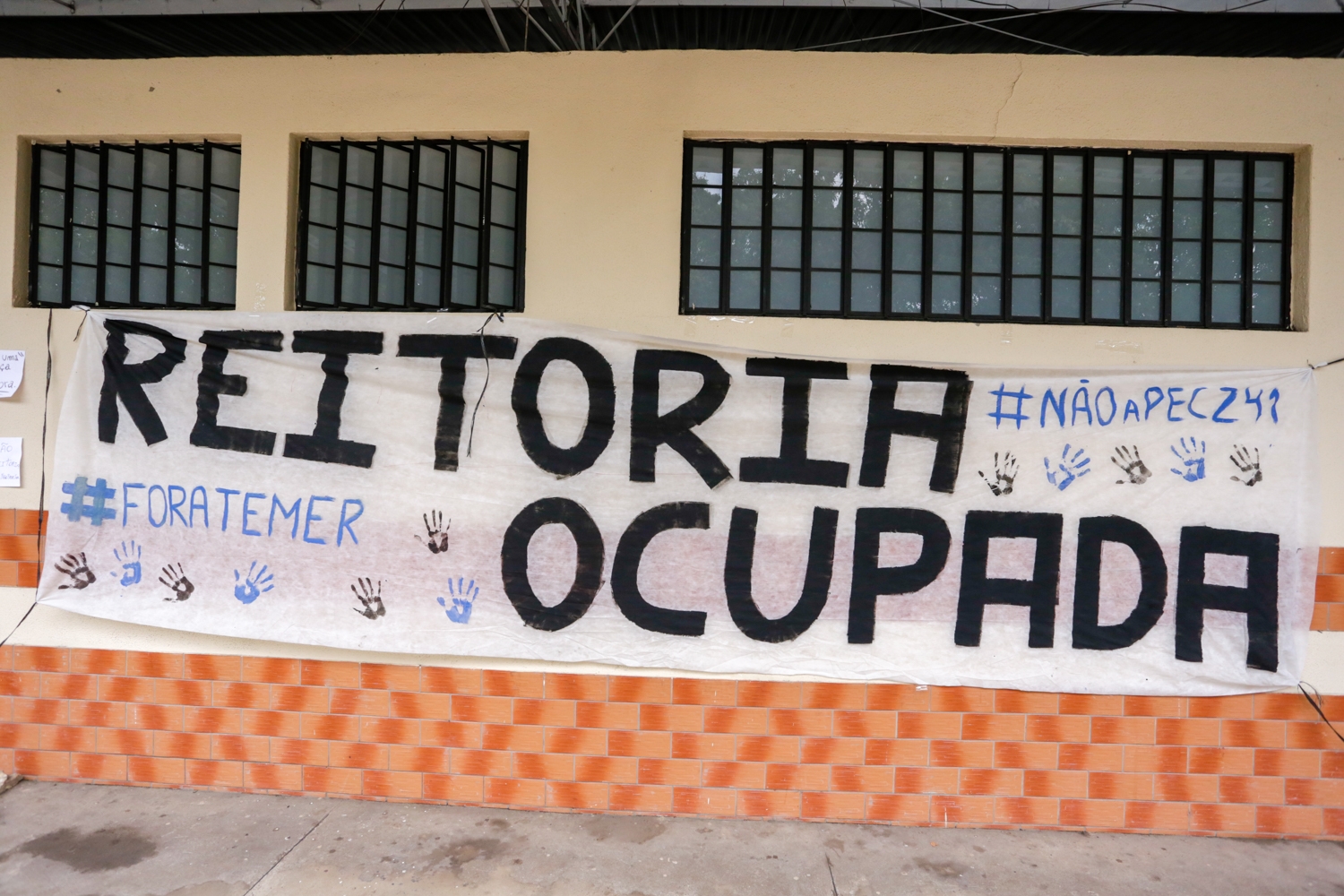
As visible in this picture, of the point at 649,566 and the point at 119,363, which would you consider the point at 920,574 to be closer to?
the point at 649,566

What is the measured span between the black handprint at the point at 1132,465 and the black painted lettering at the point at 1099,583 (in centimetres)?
19

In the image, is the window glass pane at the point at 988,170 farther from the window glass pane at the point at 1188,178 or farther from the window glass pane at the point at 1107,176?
the window glass pane at the point at 1188,178

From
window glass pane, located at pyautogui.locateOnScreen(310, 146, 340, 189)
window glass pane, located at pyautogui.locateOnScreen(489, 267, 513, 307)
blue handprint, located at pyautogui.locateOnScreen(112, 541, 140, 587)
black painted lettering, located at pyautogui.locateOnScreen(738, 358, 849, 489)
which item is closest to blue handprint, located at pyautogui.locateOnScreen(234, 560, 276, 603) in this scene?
blue handprint, located at pyautogui.locateOnScreen(112, 541, 140, 587)

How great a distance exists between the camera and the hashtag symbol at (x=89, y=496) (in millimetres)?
3666

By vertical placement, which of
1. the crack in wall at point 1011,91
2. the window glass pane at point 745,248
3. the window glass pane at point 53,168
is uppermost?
the crack in wall at point 1011,91

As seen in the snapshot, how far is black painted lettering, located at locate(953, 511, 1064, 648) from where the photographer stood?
3.46 m

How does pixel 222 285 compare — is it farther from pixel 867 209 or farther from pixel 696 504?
pixel 867 209

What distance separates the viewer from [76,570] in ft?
12.0

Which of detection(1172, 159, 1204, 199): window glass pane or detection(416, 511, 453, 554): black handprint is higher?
detection(1172, 159, 1204, 199): window glass pane

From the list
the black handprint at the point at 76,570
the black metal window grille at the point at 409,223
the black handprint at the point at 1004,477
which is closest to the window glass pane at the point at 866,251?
the black handprint at the point at 1004,477

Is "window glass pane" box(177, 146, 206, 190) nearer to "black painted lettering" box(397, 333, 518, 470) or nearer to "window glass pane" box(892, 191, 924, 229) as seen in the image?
"black painted lettering" box(397, 333, 518, 470)

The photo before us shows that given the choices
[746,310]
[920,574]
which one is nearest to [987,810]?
[920,574]

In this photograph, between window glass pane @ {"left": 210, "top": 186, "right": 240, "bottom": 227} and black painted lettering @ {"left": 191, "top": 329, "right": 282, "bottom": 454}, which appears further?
window glass pane @ {"left": 210, "top": 186, "right": 240, "bottom": 227}

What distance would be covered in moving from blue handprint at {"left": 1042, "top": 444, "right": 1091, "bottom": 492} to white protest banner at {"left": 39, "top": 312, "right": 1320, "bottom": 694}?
0.5 inches
